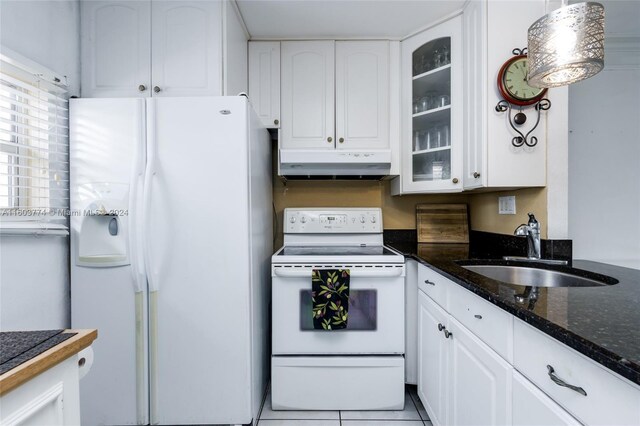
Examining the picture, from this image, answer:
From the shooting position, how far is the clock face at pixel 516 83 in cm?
150

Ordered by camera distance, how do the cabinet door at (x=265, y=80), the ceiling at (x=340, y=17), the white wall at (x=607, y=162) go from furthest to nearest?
the cabinet door at (x=265, y=80) → the white wall at (x=607, y=162) → the ceiling at (x=340, y=17)

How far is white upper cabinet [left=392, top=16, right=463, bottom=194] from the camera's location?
5.87 feet

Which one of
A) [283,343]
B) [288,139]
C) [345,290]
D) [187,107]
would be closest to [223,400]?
[283,343]

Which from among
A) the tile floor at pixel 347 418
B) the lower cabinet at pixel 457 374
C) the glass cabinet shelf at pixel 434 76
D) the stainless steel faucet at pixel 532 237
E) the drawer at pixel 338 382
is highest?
the glass cabinet shelf at pixel 434 76

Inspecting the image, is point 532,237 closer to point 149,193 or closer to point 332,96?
point 332,96

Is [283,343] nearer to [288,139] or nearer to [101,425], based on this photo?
[101,425]

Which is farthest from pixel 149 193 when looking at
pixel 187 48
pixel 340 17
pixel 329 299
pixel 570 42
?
pixel 570 42

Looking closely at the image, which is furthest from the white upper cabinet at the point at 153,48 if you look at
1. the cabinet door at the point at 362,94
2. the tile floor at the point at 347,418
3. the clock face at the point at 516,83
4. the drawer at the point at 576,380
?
the tile floor at the point at 347,418

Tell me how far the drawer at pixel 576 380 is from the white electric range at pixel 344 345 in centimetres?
84

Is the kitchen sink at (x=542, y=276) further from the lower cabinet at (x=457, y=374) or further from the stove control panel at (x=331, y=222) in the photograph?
the stove control panel at (x=331, y=222)

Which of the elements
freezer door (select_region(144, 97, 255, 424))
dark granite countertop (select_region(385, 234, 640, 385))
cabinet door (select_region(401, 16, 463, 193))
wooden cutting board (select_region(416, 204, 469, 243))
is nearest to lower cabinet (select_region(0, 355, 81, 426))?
freezer door (select_region(144, 97, 255, 424))

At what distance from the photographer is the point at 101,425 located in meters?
1.44

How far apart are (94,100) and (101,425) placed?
1.60 m

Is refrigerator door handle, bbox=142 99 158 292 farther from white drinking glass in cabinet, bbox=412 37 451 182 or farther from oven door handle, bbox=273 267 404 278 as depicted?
white drinking glass in cabinet, bbox=412 37 451 182
